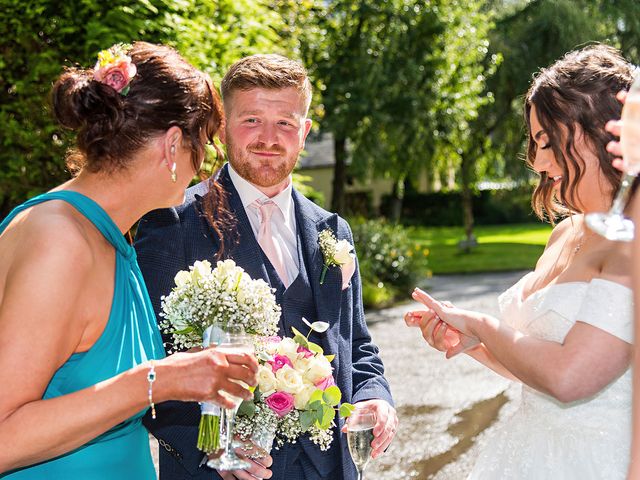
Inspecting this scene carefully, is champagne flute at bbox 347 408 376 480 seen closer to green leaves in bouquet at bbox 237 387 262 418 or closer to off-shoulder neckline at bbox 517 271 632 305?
green leaves in bouquet at bbox 237 387 262 418

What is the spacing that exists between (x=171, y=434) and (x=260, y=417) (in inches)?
16.0

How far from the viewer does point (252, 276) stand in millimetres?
2998

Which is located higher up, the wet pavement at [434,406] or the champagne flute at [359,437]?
the champagne flute at [359,437]


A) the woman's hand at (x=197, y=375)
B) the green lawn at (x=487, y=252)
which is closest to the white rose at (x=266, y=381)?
the woman's hand at (x=197, y=375)

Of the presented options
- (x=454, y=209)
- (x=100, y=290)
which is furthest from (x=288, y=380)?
(x=454, y=209)

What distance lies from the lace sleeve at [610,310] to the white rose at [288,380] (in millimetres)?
926

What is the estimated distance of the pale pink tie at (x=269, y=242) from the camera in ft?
10.4

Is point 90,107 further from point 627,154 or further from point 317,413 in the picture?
point 627,154

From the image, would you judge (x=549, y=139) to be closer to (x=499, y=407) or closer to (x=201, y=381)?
(x=201, y=381)

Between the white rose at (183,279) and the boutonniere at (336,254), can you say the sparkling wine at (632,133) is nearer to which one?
the white rose at (183,279)

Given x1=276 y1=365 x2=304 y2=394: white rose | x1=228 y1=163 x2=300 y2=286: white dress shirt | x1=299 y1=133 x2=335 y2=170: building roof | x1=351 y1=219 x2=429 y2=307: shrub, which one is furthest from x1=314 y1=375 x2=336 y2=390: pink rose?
x1=299 y1=133 x2=335 y2=170: building roof

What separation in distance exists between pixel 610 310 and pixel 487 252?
23.6 m

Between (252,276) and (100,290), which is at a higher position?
(100,290)

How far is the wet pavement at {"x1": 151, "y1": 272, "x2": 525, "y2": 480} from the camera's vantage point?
658 centimetres
